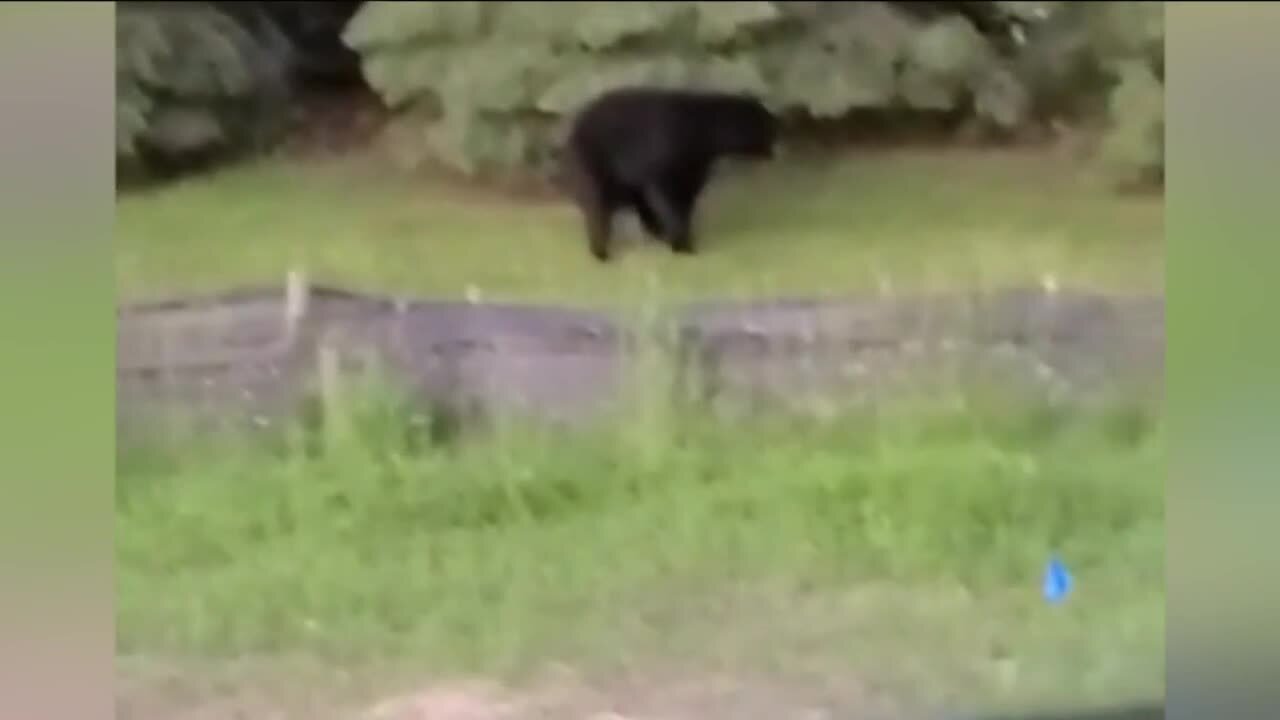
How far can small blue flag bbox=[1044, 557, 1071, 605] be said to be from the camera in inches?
46.9

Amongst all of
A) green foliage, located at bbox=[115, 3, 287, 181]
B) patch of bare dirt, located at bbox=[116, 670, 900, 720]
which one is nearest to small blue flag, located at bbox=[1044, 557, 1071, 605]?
patch of bare dirt, located at bbox=[116, 670, 900, 720]

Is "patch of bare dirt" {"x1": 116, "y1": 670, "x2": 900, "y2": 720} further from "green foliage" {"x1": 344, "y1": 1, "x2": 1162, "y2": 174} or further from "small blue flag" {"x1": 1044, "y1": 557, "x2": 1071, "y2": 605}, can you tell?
"green foliage" {"x1": 344, "y1": 1, "x2": 1162, "y2": 174}

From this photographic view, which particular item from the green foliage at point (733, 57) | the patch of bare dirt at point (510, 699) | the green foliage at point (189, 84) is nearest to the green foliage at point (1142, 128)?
the green foliage at point (733, 57)

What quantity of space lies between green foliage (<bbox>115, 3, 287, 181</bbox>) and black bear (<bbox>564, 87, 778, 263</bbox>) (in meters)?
0.19

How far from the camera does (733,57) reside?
120 cm

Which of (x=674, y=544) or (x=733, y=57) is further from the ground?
(x=733, y=57)

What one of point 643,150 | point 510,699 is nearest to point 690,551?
point 510,699

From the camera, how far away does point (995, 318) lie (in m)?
1.20

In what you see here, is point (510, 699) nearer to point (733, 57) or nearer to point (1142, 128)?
point (733, 57)

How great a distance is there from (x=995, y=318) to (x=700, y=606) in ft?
0.86

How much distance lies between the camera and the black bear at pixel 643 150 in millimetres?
1180

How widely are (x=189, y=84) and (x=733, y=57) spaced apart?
0.34 metres

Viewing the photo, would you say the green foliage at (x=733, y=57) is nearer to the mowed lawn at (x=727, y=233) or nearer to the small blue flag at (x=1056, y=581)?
the mowed lawn at (x=727, y=233)

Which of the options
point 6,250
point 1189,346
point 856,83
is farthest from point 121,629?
point 1189,346
